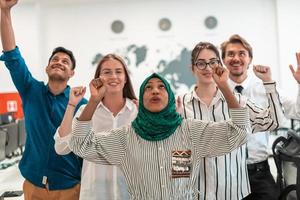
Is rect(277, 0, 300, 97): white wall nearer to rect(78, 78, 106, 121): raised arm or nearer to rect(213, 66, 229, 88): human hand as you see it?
rect(213, 66, 229, 88): human hand

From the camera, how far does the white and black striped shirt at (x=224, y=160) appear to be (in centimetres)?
166

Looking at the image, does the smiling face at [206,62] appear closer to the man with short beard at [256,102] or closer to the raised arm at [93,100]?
the man with short beard at [256,102]

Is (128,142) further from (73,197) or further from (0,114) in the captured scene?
(0,114)

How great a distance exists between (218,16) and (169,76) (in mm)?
1658

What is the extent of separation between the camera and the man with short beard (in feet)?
6.53

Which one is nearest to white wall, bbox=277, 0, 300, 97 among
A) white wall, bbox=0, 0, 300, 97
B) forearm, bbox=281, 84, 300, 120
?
white wall, bbox=0, 0, 300, 97

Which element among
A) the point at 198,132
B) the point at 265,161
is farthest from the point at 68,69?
the point at 265,161

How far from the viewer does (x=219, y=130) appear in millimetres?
1428

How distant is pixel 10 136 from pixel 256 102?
5.17 meters

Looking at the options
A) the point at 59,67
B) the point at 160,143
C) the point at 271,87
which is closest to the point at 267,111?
the point at 271,87

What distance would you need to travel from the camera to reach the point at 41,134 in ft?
6.54

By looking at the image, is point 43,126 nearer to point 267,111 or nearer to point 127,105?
point 127,105

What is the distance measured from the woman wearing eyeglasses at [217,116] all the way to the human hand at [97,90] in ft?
1.70

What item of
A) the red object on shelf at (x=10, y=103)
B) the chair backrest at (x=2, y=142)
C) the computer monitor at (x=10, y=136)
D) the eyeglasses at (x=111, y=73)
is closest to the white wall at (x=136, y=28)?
the red object on shelf at (x=10, y=103)
